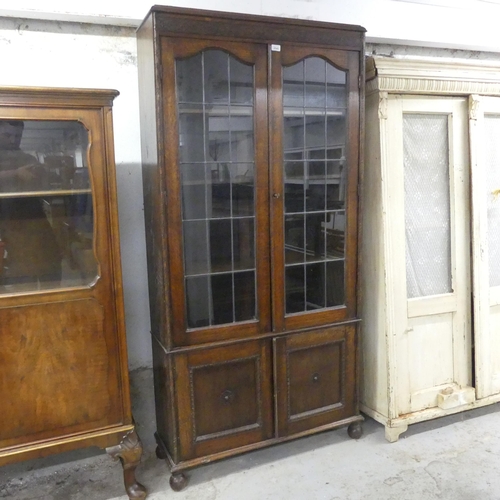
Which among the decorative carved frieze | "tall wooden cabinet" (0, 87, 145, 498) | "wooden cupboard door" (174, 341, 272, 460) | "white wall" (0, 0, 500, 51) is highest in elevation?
"white wall" (0, 0, 500, 51)

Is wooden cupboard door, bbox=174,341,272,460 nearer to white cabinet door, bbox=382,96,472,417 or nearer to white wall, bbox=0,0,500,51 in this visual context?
white cabinet door, bbox=382,96,472,417

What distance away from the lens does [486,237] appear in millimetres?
2619

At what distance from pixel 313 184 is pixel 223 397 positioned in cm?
105

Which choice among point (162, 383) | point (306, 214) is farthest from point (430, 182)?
point (162, 383)

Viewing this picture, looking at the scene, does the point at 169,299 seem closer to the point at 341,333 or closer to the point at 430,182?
the point at 341,333

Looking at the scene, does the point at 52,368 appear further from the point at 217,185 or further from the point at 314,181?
the point at 314,181

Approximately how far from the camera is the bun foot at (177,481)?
214 centimetres

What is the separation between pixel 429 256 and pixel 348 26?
1.21m

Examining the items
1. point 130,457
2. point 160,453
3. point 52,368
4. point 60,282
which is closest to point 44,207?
point 60,282

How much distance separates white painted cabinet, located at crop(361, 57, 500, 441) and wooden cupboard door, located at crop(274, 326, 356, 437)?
0.21 meters

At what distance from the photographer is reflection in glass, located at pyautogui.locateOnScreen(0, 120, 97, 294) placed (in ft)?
6.05

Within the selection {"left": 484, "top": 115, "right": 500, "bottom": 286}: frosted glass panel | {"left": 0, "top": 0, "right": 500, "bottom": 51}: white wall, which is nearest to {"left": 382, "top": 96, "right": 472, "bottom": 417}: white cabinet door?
{"left": 484, "top": 115, "right": 500, "bottom": 286}: frosted glass panel

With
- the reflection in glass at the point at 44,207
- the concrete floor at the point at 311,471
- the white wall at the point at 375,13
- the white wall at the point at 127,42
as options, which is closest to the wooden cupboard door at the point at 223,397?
the concrete floor at the point at 311,471

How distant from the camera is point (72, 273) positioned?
1967mm
